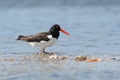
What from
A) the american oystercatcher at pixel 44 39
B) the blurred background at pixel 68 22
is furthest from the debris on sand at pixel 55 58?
the blurred background at pixel 68 22

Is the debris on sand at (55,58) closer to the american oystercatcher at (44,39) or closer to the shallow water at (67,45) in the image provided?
the shallow water at (67,45)

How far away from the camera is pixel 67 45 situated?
19625 mm

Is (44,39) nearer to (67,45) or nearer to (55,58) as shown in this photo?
(55,58)

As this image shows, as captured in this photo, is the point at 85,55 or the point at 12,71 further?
the point at 85,55

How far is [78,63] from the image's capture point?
50.0 ft

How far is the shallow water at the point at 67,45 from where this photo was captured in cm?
1395

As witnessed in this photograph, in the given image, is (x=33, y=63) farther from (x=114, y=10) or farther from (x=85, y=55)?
(x=114, y=10)

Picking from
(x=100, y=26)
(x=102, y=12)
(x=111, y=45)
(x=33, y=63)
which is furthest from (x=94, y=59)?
(x=102, y=12)

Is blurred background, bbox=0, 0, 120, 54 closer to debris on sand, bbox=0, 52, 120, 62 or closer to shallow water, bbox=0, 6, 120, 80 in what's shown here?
shallow water, bbox=0, 6, 120, 80

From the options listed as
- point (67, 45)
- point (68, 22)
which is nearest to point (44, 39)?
point (67, 45)

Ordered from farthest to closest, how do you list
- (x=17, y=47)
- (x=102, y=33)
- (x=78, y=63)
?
(x=102, y=33)
(x=17, y=47)
(x=78, y=63)

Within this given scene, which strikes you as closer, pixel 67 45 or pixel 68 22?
pixel 67 45

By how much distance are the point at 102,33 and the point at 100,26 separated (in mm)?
3884

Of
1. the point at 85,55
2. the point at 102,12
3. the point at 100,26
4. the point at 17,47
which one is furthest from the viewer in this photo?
the point at 102,12
